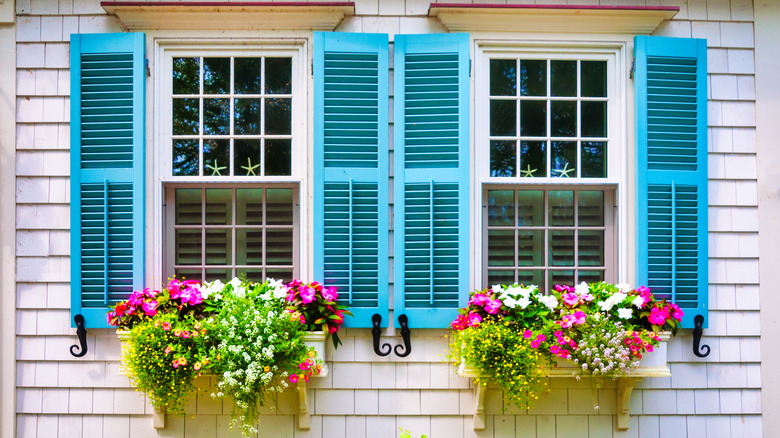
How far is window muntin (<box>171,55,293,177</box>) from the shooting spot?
137 inches

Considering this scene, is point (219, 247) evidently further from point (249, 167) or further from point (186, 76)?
point (186, 76)

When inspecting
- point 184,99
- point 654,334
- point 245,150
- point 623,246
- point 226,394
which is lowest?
point 226,394

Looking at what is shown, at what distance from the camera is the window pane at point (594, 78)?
11.6 feet

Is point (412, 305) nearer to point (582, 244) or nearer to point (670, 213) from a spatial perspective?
point (582, 244)

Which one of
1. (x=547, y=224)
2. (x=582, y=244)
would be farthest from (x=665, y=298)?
(x=547, y=224)

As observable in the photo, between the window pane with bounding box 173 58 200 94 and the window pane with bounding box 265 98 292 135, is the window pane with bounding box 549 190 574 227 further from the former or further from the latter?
the window pane with bounding box 173 58 200 94

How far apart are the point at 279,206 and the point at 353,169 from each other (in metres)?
0.53

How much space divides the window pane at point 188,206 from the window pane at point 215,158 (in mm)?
164

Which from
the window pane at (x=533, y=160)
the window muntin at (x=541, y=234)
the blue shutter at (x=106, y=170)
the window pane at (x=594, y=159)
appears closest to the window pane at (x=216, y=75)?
the blue shutter at (x=106, y=170)

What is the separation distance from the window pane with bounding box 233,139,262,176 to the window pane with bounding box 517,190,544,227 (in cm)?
160

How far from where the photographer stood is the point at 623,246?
3.45 meters

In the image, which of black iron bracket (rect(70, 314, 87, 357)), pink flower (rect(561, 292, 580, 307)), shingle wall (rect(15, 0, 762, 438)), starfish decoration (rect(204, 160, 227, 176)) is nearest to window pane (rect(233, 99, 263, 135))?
starfish decoration (rect(204, 160, 227, 176))

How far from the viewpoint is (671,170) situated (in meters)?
3.40

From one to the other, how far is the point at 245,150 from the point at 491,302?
172cm
